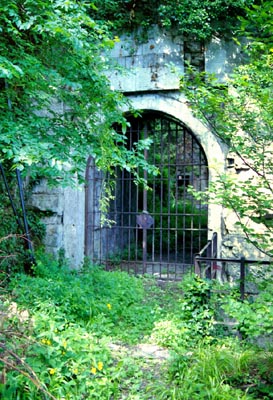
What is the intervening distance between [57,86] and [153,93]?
2.93 m

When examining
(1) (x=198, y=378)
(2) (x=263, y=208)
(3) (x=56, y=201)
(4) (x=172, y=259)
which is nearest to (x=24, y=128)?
(2) (x=263, y=208)

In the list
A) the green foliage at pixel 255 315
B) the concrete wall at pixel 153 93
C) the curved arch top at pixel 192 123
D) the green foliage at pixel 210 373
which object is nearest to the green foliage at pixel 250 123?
the green foliage at pixel 255 315

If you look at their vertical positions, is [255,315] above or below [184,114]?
below

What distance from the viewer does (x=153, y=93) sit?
6523mm

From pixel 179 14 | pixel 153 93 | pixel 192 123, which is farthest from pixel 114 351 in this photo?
pixel 179 14

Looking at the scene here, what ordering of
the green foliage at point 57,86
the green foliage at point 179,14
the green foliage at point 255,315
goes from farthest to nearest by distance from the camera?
the green foliage at point 179,14
the green foliage at point 57,86
the green foliage at point 255,315

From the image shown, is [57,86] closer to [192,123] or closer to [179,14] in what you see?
[192,123]

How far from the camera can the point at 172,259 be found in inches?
374

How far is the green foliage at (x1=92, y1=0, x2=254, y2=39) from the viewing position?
231 inches

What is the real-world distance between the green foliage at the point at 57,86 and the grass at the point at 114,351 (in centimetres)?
127

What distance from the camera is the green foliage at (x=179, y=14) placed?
5871 mm

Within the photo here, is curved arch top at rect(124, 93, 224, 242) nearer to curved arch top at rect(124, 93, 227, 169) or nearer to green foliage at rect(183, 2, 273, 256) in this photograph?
curved arch top at rect(124, 93, 227, 169)

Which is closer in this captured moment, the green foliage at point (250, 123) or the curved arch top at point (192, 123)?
the green foliage at point (250, 123)

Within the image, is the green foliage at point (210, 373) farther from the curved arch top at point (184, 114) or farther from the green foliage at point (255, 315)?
the curved arch top at point (184, 114)
